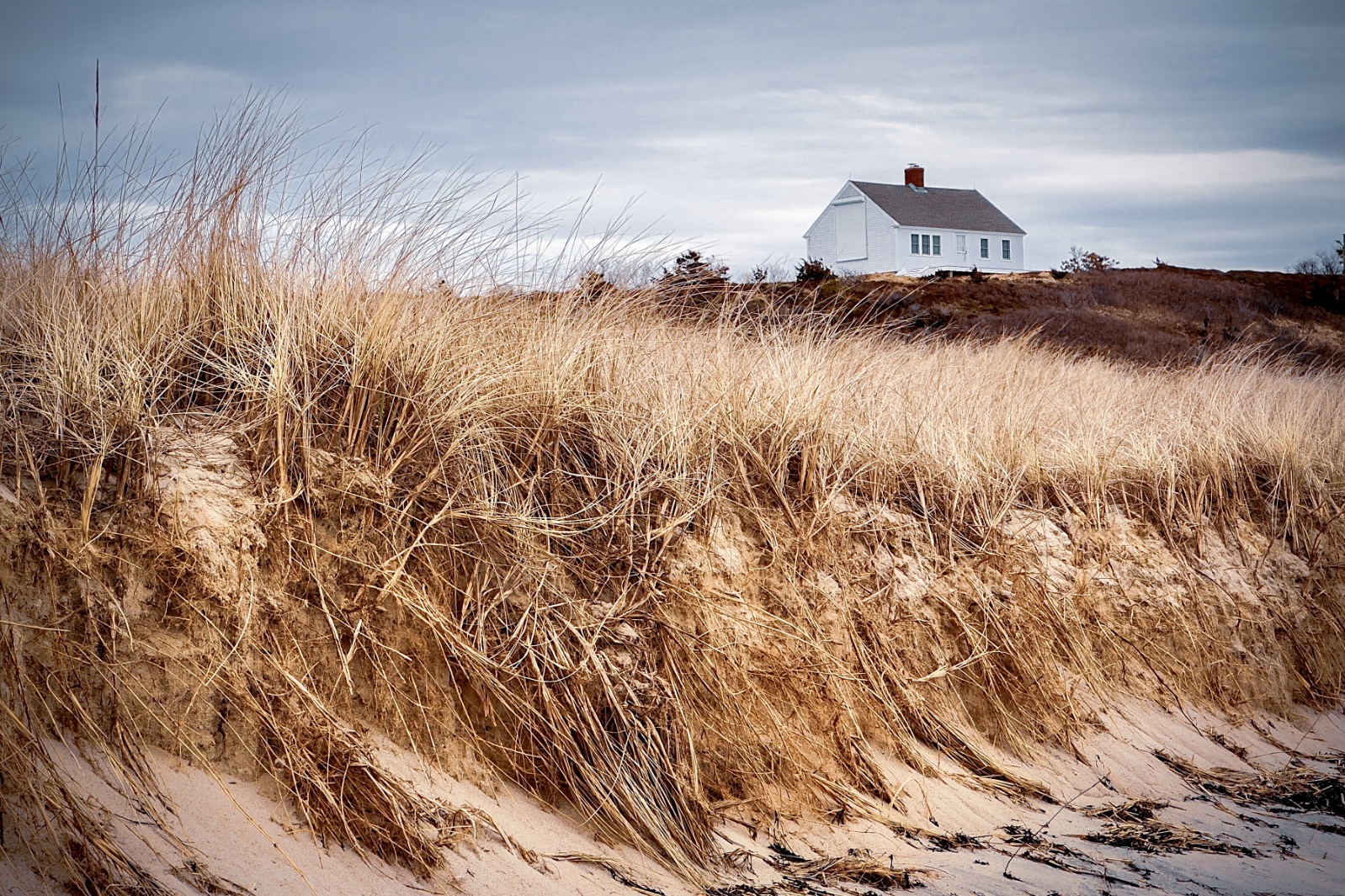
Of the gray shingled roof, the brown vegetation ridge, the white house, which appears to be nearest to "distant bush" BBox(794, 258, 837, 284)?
the brown vegetation ridge

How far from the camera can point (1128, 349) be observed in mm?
16516

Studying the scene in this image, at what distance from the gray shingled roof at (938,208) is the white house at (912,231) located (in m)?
0.04

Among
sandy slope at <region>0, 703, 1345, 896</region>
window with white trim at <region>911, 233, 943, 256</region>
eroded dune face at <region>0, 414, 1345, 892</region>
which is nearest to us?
sandy slope at <region>0, 703, 1345, 896</region>

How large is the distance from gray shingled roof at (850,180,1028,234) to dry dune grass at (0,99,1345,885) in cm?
3756

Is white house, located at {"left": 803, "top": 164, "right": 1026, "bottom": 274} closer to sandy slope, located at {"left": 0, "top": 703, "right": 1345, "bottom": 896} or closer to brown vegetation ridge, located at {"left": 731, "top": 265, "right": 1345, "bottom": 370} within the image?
brown vegetation ridge, located at {"left": 731, "top": 265, "right": 1345, "bottom": 370}

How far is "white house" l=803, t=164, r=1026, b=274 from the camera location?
138 ft

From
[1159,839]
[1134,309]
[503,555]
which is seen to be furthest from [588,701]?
[1134,309]

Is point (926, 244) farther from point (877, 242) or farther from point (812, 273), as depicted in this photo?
point (812, 273)

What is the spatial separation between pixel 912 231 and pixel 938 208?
294cm

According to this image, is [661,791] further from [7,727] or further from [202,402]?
[202,402]

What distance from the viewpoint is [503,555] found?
430 centimetres

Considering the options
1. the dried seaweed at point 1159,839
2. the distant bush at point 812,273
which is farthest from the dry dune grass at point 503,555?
the distant bush at point 812,273

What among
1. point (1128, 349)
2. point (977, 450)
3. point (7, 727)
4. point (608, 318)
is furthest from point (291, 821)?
point (1128, 349)

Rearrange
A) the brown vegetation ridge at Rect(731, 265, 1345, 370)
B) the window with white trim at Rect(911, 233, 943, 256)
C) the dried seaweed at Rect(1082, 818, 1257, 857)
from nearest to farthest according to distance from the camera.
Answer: the dried seaweed at Rect(1082, 818, 1257, 857) → the brown vegetation ridge at Rect(731, 265, 1345, 370) → the window with white trim at Rect(911, 233, 943, 256)
